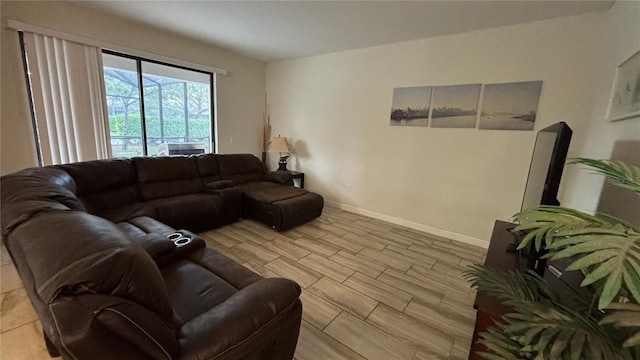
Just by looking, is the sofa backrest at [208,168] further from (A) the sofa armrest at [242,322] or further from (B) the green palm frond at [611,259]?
(B) the green palm frond at [611,259]

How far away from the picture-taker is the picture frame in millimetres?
1471

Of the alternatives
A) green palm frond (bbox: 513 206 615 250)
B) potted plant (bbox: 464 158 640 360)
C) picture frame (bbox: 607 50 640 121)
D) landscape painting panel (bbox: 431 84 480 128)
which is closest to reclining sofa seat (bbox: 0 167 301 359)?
potted plant (bbox: 464 158 640 360)

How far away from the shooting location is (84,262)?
26.6 inches

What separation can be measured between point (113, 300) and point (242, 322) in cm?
47

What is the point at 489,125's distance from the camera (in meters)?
2.89

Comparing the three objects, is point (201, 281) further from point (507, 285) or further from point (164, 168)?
point (164, 168)

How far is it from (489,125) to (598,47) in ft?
3.42

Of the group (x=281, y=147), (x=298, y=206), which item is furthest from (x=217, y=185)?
(x=281, y=147)

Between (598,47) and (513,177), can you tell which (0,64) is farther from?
(598,47)

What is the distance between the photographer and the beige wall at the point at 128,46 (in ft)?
8.14

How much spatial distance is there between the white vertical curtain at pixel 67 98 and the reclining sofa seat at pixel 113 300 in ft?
6.69

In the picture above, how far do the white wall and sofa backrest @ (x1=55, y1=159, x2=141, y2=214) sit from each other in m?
2.65

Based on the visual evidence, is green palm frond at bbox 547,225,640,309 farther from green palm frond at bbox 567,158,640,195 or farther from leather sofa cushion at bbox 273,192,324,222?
leather sofa cushion at bbox 273,192,324,222

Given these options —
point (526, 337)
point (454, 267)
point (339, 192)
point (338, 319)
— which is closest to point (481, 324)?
point (526, 337)
